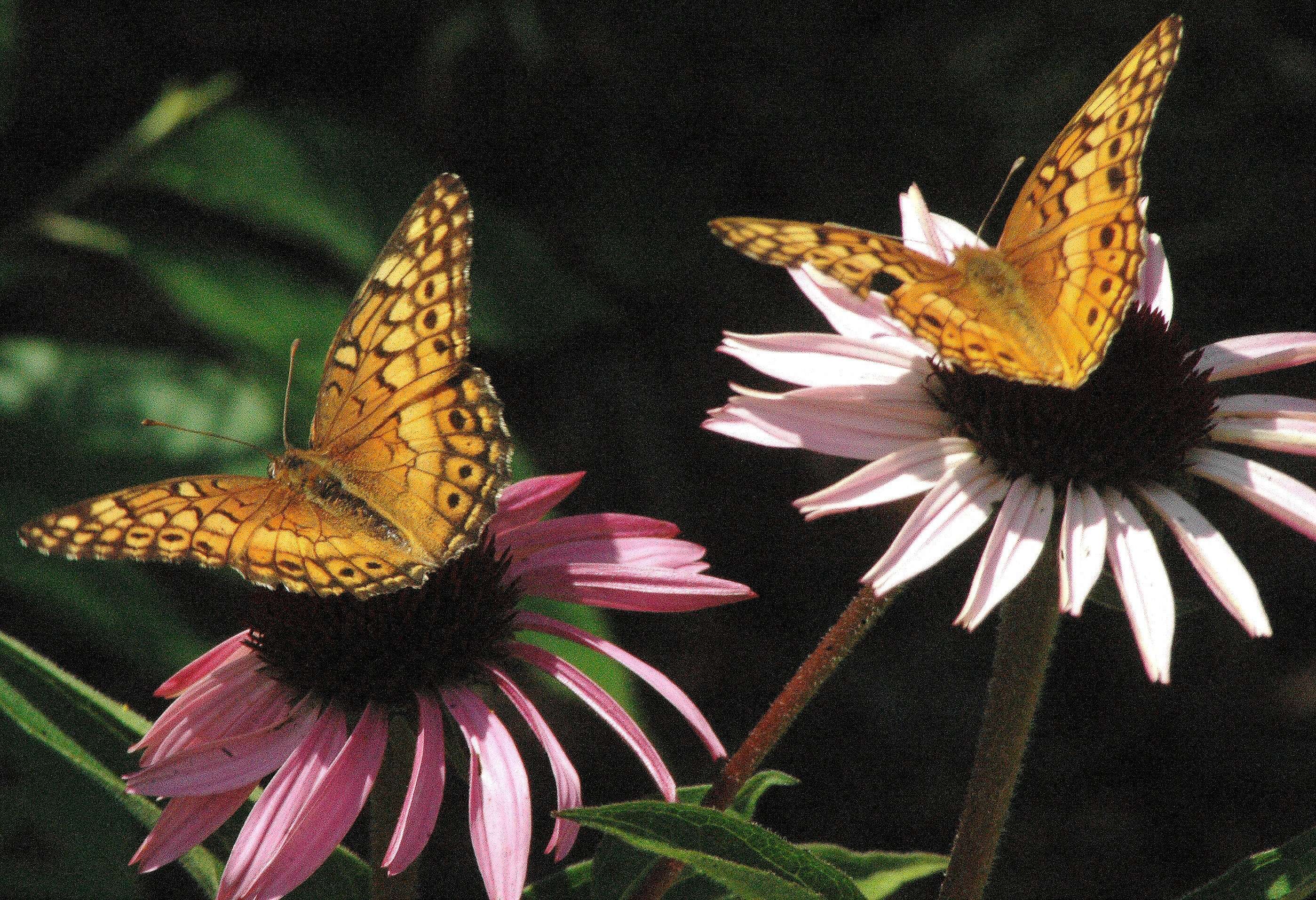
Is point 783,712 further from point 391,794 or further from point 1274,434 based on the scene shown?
point 1274,434

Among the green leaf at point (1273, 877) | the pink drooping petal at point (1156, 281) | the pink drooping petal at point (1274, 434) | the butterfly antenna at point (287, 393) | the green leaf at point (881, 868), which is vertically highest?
the butterfly antenna at point (287, 393)

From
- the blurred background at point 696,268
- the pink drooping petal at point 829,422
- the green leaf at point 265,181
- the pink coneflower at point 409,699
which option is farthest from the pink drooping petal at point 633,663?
the green leaf at point 265,181

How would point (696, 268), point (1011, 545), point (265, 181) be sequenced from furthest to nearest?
point (696, 268)
point (265, 181)
point (1011, 545)

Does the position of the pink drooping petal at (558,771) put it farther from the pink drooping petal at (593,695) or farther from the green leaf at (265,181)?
Answer: the green leaf at (265,181)

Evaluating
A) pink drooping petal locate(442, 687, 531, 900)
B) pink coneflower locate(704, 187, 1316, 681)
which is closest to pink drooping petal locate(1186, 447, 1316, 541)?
pink coneflower locate(704, 187, 1316, 681)

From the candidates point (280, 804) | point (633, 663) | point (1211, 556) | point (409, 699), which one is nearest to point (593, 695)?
point (633, 663)

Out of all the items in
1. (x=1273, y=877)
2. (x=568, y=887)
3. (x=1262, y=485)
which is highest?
(x=1262, y=485)

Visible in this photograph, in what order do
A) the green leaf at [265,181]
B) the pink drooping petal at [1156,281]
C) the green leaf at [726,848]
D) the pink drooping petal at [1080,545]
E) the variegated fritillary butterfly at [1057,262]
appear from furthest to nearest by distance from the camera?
the green leaf at [265,181], the pink drooping petal at [1156,281], the variegated fritillary butterfly at [1057,262], the pink drooping petal at [1080,545], the green leaf at [726,848]
